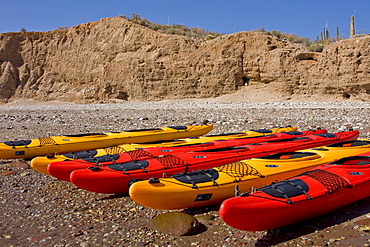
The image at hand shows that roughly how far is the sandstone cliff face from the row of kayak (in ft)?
51.2

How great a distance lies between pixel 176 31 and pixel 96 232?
2566 centimetres

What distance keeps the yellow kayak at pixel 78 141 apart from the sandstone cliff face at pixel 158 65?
47.1ft

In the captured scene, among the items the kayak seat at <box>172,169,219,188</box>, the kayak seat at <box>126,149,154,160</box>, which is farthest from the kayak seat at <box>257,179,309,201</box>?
the kayak seat at <box>126,149,154,160</box>

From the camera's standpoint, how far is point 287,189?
11.6 feet

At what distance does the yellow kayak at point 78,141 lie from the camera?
7.03 m

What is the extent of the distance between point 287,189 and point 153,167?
2.10 metres

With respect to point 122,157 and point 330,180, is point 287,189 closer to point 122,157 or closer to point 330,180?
point 330,180

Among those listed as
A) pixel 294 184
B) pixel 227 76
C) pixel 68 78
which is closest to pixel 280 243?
pixel 294 184

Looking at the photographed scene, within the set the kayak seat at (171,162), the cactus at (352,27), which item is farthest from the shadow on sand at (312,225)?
the cactus at (352,27)

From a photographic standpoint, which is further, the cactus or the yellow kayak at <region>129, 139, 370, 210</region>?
the cactus

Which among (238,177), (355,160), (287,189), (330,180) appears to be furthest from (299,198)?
(355,160)

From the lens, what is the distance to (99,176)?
4.68 metres

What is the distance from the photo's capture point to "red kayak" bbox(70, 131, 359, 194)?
4660 mm

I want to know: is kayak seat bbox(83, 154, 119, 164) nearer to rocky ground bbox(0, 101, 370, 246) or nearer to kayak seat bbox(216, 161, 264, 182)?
rocky ground bbox(0, 101, 370, 246)
